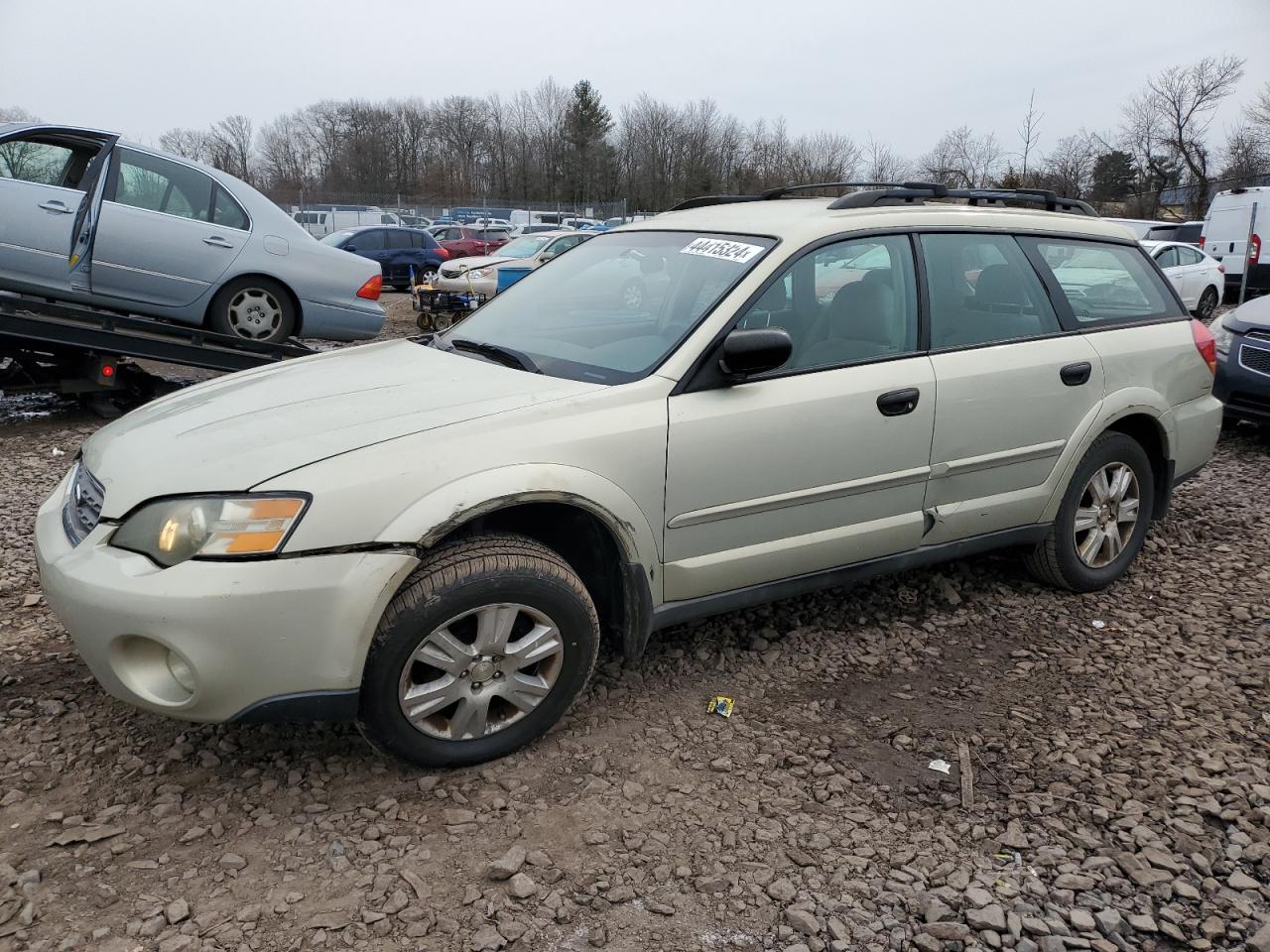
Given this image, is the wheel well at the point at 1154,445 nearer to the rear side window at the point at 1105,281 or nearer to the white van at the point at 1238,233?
the rear side window at the point at 1105,281

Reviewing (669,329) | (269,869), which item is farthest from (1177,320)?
(269,869)

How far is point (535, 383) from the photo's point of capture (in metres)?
2.97

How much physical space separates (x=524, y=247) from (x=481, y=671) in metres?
16.5

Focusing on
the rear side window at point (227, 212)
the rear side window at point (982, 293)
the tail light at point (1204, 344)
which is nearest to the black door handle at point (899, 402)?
the rear side window at point (982, 293)

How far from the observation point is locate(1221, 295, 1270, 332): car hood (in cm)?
688

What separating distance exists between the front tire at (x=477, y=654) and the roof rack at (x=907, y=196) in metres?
1.92

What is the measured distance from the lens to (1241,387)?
22.7ft

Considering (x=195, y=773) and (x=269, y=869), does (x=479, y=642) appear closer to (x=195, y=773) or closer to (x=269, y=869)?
(x=269, y=869)

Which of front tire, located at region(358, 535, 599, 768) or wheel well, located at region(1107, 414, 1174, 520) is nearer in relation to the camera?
front tire, located at region(358, 535, 599, 768)

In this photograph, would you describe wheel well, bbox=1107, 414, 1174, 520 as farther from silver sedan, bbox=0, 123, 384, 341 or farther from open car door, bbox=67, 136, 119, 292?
open car door, bbox=67, 136, 119, 292

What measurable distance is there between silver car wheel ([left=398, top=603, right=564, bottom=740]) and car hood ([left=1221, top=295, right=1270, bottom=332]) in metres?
6.43

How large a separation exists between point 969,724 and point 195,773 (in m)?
2.44

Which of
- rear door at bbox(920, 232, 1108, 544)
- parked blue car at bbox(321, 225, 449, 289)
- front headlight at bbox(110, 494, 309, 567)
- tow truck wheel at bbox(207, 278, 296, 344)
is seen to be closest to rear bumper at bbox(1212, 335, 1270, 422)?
rear door at bbox(920, 232, 1108, 544)

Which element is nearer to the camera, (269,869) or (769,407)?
(269,869)
